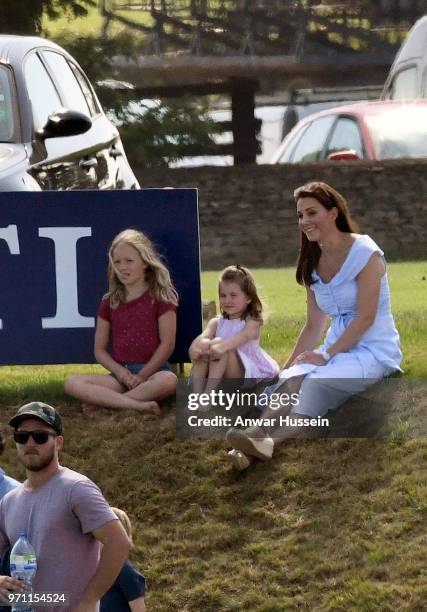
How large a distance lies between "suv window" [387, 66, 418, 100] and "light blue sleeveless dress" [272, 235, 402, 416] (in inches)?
611

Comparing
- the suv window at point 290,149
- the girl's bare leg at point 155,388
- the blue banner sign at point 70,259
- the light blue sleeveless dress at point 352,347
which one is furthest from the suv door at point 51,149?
the suv window at point 290,149

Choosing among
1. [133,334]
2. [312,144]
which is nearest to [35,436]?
[133,334]

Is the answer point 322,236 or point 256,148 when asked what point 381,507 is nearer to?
point 322,236

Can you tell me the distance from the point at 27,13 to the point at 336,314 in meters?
16.1

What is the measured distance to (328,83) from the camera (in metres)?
43.4

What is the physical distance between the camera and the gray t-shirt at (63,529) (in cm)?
764

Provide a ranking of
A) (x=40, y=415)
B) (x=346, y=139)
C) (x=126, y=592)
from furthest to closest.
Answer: (x=346, y=139) → (x=126, y=592) → (x=40, y=415)

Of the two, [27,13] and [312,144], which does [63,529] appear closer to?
[312,144]

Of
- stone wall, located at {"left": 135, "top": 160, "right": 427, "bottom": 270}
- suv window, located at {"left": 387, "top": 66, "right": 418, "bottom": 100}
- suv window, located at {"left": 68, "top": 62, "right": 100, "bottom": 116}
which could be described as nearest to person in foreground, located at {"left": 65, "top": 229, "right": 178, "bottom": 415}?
suv window, located at {"left": 68, "top": 62, "right": 100, "bottom": 116}

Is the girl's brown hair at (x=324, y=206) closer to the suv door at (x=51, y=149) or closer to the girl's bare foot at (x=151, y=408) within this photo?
the girl's bare foot at (x=151, y=408)

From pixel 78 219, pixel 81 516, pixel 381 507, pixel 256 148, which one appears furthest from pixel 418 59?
pixel 81 516

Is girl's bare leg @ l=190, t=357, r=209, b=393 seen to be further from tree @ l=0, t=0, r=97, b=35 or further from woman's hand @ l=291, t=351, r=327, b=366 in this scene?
tree @ l=0, t=0, r=97, b=35

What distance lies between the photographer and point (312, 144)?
24000 millimetres

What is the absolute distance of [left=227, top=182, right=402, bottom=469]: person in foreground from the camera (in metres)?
10.1
